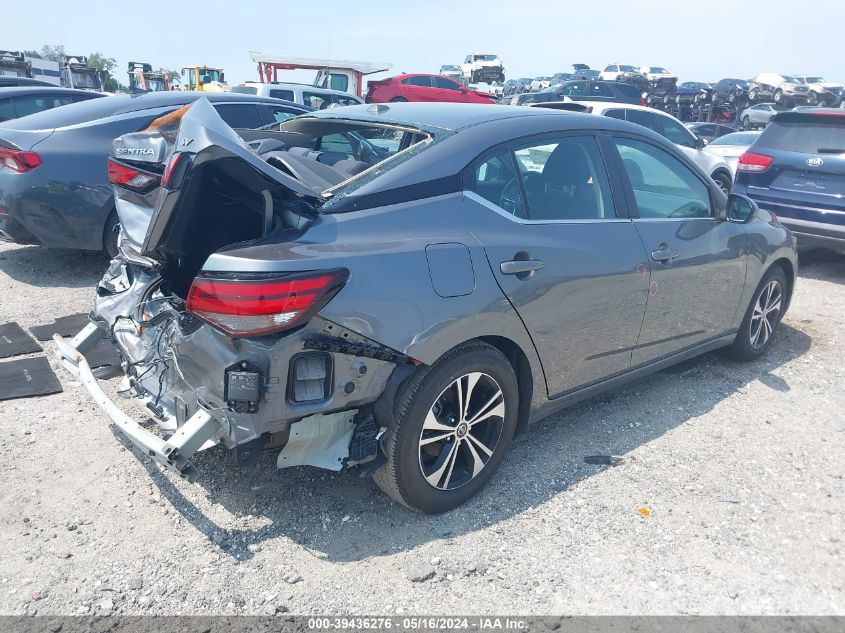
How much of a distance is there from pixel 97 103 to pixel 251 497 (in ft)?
16.3

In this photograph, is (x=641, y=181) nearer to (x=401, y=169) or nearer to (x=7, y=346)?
(x=401, y=169)

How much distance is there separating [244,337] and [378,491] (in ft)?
3.90

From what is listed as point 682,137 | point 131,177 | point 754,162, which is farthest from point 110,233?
point 682,137

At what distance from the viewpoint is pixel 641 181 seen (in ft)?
12.8

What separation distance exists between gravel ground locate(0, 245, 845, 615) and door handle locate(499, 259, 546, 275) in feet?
3.55

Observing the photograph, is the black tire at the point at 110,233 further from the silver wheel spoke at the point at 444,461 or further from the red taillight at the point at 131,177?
the silver wheel spoke at the point at 444,461

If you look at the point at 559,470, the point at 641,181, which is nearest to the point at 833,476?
the point at 559,470

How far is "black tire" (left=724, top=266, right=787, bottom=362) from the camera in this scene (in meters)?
4.80

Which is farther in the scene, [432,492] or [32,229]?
[32,229]

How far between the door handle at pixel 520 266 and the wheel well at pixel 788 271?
2676mm

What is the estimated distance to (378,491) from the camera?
3.27 m

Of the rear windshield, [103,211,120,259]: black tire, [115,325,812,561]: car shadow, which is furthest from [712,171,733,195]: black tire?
[103,211,120,259]: black tire

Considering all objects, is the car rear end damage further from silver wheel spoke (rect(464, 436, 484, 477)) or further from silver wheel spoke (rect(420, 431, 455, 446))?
silver wheel spoke (rect(464, 436, 484, 477))

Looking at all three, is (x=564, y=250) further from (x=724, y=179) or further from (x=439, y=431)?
(x=724, y=179)
